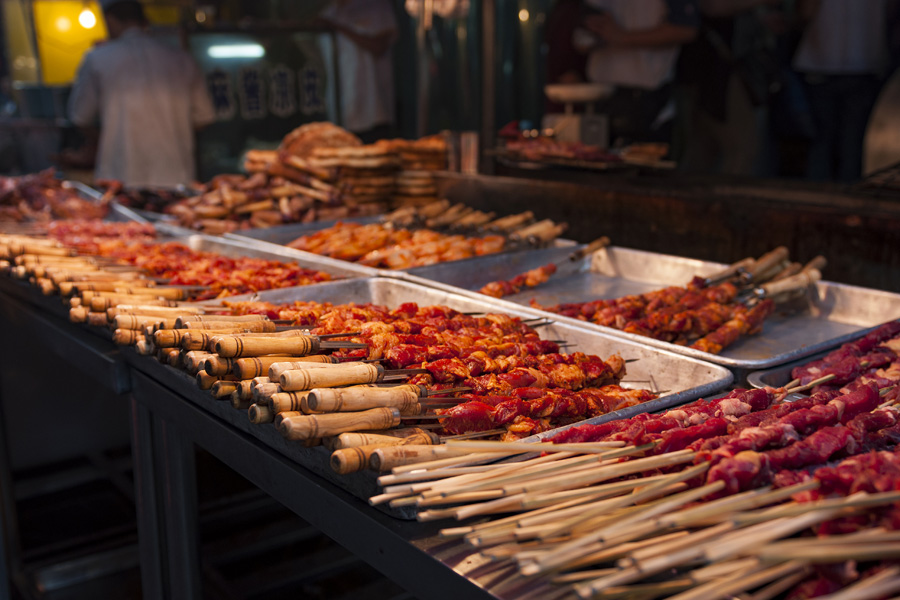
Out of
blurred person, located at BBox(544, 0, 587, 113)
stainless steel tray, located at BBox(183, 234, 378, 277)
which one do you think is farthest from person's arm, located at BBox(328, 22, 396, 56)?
stainless steel tray, located at BBox(183, 234, 378, 277)

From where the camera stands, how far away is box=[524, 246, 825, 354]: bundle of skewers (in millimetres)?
2686

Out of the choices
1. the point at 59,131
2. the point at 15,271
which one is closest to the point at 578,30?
the point at 15,271

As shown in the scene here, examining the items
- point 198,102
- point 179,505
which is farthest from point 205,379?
point 198,102

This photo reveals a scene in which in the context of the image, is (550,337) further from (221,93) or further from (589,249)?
(221,93)

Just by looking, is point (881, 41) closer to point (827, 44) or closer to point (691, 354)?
point (827, 44)

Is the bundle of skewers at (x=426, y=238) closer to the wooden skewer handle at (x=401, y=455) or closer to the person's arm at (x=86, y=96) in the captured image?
the wooden skewer handle at (x=401, y=455)

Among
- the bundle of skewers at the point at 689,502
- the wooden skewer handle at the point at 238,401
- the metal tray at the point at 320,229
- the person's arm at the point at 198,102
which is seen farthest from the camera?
the person's arm at the point at 198,102

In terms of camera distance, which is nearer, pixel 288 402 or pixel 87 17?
pixel 288 402

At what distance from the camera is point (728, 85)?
7.16 m

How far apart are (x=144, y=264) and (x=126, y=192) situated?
2796 mm

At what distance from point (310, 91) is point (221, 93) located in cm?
115

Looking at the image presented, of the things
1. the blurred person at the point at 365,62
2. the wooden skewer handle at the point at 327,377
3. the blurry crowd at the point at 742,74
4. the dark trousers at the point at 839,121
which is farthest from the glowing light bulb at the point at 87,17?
the wooden skewer handle at the point at 327,377

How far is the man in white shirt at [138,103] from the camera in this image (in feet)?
25.7

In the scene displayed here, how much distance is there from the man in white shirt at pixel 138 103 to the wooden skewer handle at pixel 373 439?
24.5 ft
